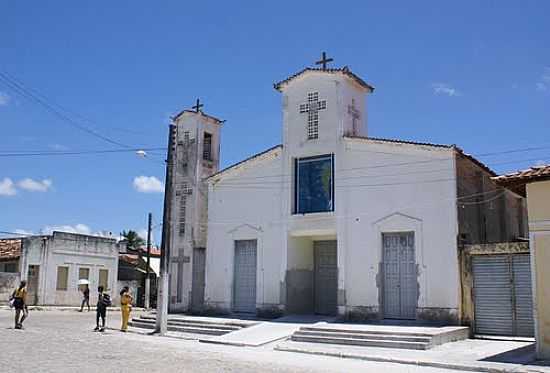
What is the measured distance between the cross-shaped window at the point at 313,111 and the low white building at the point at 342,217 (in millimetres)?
39

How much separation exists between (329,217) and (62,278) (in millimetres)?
21606

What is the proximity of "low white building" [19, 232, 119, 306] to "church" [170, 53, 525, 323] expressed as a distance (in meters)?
13.2

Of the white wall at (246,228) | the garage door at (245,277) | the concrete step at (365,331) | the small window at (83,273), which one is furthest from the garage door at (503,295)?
the small window at (83,273)

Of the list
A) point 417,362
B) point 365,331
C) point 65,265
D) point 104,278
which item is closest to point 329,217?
point 365,331

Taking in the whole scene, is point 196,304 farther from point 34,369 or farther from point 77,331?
point 34,369

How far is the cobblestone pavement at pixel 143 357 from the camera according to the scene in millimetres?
11617

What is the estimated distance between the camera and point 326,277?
22.8m

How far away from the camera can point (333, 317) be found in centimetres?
2111

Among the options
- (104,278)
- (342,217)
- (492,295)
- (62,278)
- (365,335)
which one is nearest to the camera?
(365,335)

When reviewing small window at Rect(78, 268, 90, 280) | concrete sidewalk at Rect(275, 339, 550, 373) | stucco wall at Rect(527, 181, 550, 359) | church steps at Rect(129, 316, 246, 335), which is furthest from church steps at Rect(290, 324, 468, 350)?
small window at Rect(78, 268, 90, 280)

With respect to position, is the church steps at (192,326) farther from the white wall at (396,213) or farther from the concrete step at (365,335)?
the white wall at (396,213)

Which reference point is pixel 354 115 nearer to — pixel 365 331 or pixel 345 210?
pixel 345 210

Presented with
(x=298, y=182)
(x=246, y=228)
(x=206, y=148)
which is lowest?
(x=246, y=228)

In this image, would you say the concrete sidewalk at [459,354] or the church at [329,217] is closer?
the concrete sidewalk at [459,354]
